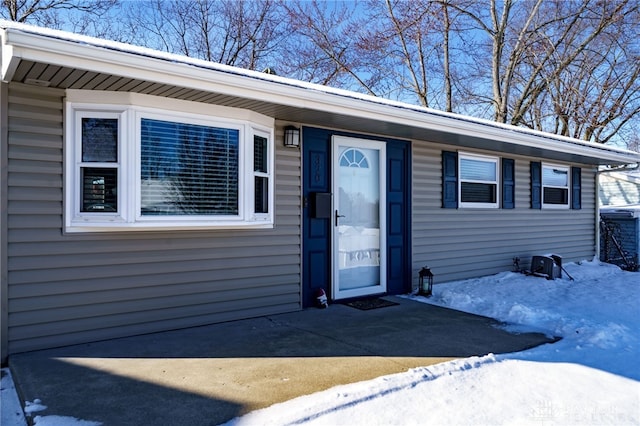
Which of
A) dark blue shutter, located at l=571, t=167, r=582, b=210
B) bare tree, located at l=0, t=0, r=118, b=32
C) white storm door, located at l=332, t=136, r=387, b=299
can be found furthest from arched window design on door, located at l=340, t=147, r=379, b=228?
bare tree, located at l=0, t=0, r=118, b=32

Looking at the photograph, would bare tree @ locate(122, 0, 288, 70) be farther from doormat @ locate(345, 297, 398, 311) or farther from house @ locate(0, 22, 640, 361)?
doormat @ locate(345, 297, 398, 311)

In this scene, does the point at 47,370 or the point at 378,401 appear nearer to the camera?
the point at 378,401

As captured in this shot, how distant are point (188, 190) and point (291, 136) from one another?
4.56ft

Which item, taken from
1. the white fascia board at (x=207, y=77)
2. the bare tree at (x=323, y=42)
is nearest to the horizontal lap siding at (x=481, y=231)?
the white fascia board at (x=207, y=77)

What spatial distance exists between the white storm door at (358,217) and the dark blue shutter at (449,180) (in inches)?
47.6

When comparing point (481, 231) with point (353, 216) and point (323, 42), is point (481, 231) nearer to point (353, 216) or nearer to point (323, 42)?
point (353, 216)

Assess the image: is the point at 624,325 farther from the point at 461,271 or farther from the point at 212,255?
the point at 212,255

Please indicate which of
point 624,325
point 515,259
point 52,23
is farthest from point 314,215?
point 52,23

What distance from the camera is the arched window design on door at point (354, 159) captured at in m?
5.90

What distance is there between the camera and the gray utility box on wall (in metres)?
10.0

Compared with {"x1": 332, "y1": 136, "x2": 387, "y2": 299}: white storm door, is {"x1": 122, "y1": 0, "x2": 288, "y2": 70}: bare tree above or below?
above

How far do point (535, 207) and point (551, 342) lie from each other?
4.83 metres

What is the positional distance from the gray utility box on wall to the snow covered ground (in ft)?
19.4

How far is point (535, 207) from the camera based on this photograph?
858cm
